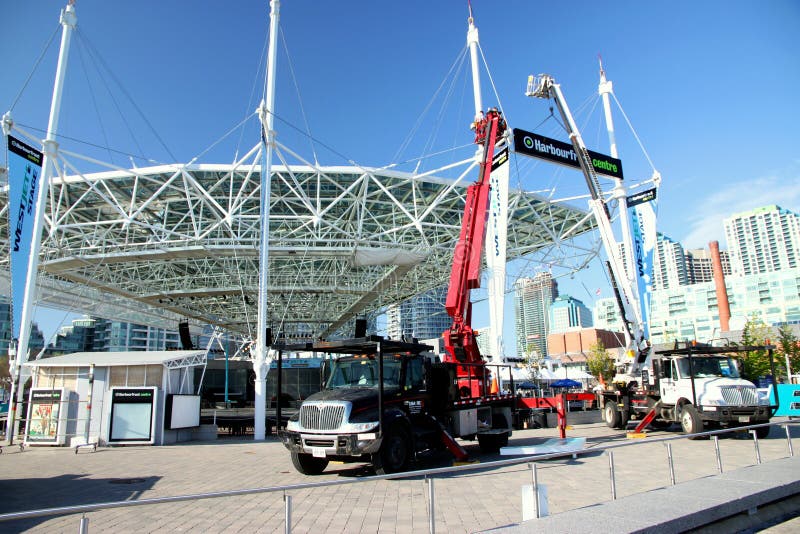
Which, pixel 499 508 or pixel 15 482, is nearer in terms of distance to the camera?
pixel 499 508

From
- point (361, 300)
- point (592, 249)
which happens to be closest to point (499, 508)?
point (592, 249)

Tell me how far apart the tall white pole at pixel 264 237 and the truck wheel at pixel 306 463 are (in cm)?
1004

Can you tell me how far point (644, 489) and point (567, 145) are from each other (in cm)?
1471

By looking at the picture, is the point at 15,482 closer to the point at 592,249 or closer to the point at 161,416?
the point at 161,416

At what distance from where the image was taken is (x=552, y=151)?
63.1 ft

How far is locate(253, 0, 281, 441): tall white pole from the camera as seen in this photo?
827 inches

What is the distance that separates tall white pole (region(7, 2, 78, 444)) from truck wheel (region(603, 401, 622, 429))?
21.2 meters

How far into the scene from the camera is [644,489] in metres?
7.37

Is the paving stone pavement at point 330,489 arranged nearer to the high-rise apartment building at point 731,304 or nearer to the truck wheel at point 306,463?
the truck wheel at point 306,463

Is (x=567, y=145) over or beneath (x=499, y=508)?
over

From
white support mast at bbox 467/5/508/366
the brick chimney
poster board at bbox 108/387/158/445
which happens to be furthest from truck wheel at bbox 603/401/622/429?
the brick chimney

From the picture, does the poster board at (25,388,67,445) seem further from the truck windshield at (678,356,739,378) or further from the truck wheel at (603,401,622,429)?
the truck windshield at (678,356,739,378)

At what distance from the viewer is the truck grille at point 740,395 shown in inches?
606

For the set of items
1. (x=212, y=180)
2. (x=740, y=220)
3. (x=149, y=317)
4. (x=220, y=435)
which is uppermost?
(x=740, y=220)
